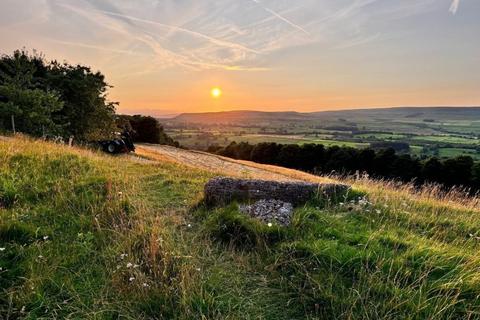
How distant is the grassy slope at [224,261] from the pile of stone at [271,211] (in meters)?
0.23

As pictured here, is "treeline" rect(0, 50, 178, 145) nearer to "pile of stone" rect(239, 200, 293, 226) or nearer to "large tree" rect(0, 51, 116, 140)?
"large tree" rect(0, 51, 116, 140)

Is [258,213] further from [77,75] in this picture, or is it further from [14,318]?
→ [77,75]

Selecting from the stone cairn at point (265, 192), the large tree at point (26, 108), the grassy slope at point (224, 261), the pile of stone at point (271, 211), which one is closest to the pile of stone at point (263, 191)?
the stone cairn at point (265, 192)

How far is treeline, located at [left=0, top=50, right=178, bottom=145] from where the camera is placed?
21844 mm

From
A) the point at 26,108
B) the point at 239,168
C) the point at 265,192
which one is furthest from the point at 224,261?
the point at 239,168

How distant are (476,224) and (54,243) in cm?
728

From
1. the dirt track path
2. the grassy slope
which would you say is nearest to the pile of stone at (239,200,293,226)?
the grassy slope

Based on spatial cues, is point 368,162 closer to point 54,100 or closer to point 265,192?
point 54,100

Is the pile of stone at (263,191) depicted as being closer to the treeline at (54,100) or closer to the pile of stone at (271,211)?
the pile of stone at (271,211)

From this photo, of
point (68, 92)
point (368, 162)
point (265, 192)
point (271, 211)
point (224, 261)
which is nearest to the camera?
point (224, 261)

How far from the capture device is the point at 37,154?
376 inches

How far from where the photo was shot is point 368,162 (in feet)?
150

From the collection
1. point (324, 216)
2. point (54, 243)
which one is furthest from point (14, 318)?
point (324, 216)

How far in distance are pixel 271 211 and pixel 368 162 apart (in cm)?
4277
